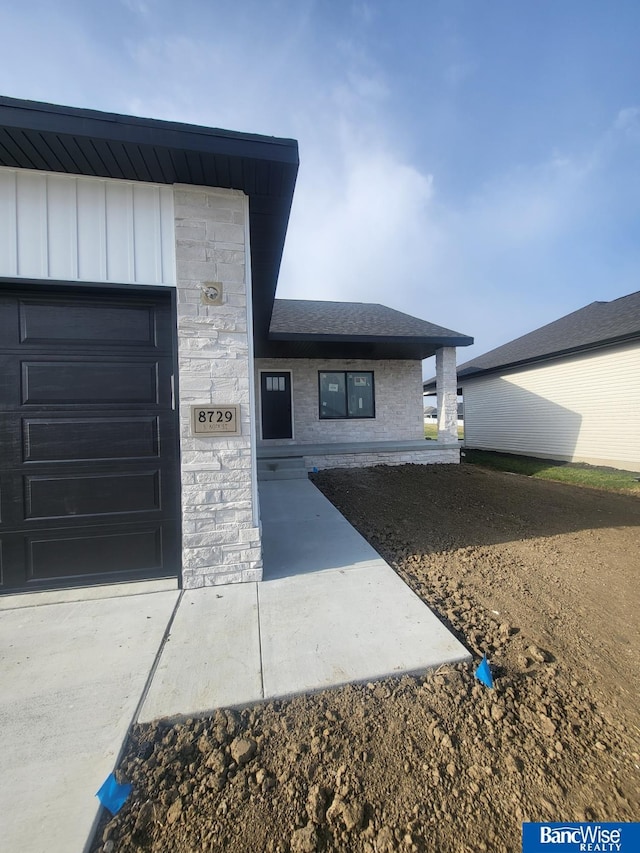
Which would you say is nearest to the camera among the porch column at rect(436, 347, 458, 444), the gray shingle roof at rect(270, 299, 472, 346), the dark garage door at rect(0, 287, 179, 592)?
the dark garage door at rect(0, 287, 179, 592)

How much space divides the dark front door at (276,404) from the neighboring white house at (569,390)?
8.66 meters

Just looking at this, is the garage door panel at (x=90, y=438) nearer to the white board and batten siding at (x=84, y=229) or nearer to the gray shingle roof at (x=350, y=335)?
the white board and batten siding at (x=84, y=229)

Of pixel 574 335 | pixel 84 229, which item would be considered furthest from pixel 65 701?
pixel 574 335

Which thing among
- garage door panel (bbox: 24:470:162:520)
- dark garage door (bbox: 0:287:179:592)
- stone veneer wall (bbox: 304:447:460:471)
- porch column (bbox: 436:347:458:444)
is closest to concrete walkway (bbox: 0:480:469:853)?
dark garage door (bbox: 0:287:179:592)

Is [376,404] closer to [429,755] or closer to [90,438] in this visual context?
[90,438]

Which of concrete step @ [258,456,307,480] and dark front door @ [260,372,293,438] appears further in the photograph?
dark front door @ [260,372,293,438]

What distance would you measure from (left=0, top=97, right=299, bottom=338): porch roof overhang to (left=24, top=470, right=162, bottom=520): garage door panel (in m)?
2.50

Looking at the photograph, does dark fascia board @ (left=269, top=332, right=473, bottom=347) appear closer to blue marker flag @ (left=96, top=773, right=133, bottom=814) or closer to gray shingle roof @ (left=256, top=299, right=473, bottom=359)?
gray shingle roof @ (left=256, top=299, right=473, bottom=359)

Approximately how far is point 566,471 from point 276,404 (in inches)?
324

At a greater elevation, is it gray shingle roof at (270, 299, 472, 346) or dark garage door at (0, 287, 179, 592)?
gray shingle roof at (270, 299, 472, 346)

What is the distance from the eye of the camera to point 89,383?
9.75ft

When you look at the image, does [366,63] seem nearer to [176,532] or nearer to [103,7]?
[103,7]

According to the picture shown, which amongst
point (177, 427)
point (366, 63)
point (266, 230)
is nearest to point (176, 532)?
point (177, 427)

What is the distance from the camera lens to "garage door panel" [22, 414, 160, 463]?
9.50 feet
